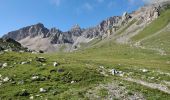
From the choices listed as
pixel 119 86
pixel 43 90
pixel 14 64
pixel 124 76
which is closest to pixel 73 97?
pixel 43 90

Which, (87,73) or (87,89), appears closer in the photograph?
(87,89)

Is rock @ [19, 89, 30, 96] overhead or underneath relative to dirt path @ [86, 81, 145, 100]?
overhead

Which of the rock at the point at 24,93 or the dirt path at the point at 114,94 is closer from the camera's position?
the dirt path at the point at 114,94

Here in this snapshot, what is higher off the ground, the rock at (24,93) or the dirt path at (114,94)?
the rock at (24,93)

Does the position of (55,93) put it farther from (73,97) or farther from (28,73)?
(28,73)

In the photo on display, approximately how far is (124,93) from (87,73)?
9480 mm

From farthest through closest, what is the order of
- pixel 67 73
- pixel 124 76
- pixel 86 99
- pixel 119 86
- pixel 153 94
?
pixel 124 76 < pixel 67 73 < pixel 119 86 < pixel 153 94 < pixel 86 99

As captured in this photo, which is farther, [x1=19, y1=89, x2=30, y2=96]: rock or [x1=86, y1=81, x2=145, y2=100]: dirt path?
[x1=19, y1=89, x2=30, y2=96]: rock

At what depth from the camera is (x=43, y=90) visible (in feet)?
115

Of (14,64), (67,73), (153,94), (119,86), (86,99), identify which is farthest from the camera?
(14,64)

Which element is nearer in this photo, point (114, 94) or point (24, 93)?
point (114, 94)

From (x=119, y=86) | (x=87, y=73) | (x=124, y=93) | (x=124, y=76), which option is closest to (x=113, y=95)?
(x=124, y=93)

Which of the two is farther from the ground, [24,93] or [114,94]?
[24,93]

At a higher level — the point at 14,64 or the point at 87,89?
the point at 14,64
